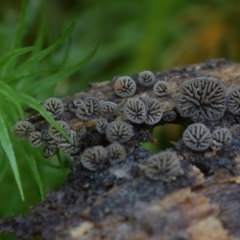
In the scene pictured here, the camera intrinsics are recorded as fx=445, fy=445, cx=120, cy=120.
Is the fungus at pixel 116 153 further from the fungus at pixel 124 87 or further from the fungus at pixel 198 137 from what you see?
the fungus at pixel 124 87

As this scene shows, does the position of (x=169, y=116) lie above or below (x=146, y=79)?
below

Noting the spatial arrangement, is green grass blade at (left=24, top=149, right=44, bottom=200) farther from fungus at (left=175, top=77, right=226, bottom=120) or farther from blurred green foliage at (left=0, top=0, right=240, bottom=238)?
blurred green foliage at (left=0, top=0, right=240, bottom=238)

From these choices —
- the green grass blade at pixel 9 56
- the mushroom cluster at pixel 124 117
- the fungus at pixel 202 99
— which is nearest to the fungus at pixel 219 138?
the mushroom cluster at pixel 124 117

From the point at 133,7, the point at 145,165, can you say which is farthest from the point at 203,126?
the point at 133,7

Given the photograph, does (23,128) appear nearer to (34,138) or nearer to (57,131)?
(34,138)

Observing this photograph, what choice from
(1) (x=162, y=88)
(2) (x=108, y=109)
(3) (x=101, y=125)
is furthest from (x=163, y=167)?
(1) (x=162, y=88)

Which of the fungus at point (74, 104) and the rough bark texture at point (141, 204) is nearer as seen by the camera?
the rough bark texture at point (141, 204)
